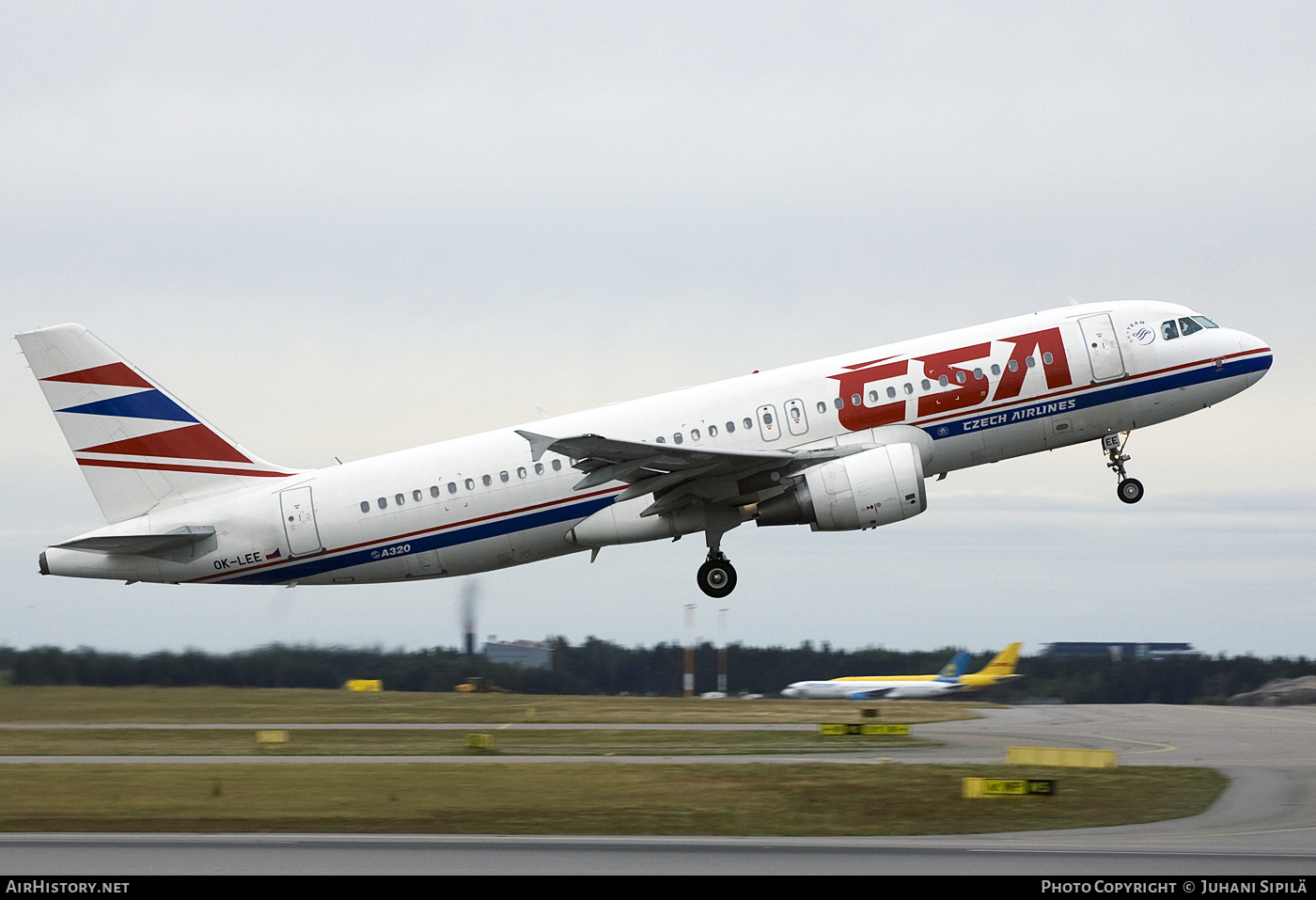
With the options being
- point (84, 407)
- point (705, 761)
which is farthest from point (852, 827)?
point (84, 407)

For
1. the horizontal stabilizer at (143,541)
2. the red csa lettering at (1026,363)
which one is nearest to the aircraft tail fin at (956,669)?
the red csa lettering at (1026,363)

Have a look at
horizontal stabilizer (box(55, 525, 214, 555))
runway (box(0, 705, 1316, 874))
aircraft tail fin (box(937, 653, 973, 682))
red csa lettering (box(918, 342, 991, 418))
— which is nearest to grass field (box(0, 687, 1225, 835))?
runway (box(0, 705, 1316, 874))

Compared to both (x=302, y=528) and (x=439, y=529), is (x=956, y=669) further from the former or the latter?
(x=302, y=528)

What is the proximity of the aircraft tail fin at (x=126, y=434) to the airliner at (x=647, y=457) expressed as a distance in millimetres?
46

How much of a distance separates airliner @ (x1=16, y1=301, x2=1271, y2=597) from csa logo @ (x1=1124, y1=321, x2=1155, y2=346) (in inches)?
1.8

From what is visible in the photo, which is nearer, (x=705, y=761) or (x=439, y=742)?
(x=705, y=761)

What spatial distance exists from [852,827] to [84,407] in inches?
915

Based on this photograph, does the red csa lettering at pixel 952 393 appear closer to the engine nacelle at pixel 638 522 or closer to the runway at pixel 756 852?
the engine nacelle at pixel 638 522

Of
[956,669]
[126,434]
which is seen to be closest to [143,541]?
[126,434]

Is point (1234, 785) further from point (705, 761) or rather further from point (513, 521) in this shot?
point (513, 521)

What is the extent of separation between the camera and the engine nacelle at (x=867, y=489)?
2998cm

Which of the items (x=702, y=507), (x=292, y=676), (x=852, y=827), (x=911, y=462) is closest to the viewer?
(x=852, y=827)

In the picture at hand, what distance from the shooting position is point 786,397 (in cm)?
3161

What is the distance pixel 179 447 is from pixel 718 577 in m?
13.6
